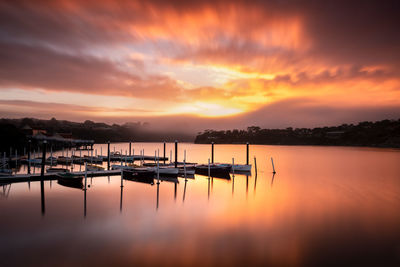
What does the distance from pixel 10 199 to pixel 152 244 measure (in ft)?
48.8

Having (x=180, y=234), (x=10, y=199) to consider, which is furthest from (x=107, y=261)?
(x=10, y=199)

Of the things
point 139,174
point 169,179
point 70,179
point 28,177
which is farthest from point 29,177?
point 169,179

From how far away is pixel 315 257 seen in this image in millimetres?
11680

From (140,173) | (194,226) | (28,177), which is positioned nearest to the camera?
(194,226)

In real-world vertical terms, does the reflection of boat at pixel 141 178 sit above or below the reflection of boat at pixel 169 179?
above

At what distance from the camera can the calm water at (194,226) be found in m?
11.5

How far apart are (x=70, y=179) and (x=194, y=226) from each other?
15.8 meters

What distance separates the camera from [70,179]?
85.1 ft

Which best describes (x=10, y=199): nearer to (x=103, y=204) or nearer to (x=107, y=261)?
(x=103, y=204)

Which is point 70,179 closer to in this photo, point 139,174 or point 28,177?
point 28,177

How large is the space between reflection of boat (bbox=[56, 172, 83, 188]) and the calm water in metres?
0.87

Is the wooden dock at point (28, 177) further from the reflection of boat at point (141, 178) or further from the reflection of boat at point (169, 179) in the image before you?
the reflection of boat at point (169, 179)

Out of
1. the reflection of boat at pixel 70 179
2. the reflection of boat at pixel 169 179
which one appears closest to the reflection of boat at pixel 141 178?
the reflection of boat at pixel 169 179

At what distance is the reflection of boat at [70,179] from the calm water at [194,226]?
2.85 ft
